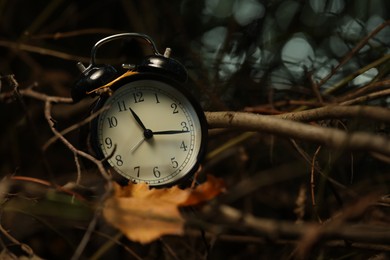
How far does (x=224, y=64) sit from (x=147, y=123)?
0.86 meters

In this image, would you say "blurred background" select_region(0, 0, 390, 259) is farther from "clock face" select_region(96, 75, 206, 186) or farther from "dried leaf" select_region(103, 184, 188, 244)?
"dried leaf" select_region(103, 184, 188, 244)

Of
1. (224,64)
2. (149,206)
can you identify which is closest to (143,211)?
(149,206)

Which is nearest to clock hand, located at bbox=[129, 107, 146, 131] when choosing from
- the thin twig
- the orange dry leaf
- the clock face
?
the clock face

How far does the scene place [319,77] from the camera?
1.98m

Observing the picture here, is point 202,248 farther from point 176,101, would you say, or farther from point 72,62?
point 72,62

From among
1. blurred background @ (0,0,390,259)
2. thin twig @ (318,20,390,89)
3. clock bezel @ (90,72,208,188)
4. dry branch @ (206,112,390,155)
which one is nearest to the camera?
dry branch @ (206,112,390,155)

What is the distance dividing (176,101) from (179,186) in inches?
7.1

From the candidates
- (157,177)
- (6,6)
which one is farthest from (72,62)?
(157,177)

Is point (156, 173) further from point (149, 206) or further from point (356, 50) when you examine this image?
point (356, 50)

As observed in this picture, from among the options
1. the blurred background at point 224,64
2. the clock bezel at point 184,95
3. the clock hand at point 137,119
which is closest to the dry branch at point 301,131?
the clock bezel at point 184,95

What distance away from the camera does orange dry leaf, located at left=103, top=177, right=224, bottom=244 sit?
3.36 ft

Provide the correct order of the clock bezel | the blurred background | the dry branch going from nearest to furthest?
the dry branch → the clock bezel → the blurred background

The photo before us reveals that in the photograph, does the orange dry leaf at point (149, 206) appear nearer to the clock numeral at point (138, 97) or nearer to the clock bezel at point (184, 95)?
the clock bezel at point (184, 95)

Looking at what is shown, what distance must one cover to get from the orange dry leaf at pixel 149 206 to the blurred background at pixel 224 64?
1.77 ft
